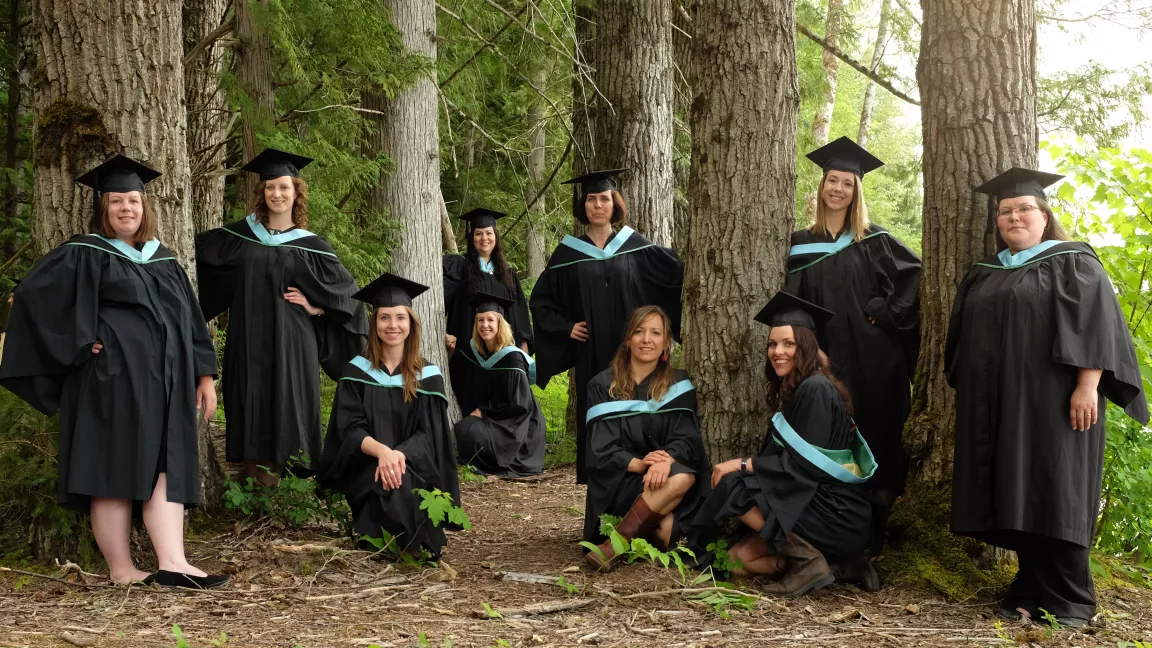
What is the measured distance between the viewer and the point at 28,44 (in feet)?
29.7

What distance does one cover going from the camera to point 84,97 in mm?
5512

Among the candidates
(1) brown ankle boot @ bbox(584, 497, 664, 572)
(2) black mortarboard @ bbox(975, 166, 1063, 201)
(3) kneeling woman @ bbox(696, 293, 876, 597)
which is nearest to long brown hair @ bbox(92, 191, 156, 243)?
(1) brown ankle boot @ bbox(584, 497, 664, 572)

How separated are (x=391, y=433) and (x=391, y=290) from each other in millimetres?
784

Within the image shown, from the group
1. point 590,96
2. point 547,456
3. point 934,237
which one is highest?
point 590,96

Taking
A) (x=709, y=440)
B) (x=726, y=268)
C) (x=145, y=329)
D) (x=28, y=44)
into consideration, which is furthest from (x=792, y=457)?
(x=28, y=44)

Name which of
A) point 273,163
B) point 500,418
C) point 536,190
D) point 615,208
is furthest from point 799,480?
point 536,190

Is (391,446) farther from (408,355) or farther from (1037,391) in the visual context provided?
(1037,391)

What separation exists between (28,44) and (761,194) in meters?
6.59

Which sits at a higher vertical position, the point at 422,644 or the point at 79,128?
the point at 79,128

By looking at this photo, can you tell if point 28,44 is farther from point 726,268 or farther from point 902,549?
point 902,549

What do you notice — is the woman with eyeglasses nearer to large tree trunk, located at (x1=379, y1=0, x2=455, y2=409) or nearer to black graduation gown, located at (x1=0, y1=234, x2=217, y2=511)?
black graduation gown, located at (x1=0, y1=234, x2=217, y2=511)

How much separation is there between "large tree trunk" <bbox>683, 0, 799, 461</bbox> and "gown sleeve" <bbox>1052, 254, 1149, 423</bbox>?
5.22 ft

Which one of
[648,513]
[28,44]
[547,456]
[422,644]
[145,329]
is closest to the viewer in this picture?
[422,644]

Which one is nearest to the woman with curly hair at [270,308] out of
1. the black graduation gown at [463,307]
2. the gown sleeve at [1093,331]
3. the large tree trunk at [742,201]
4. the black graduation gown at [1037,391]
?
the large tree trunk at [742,201]
